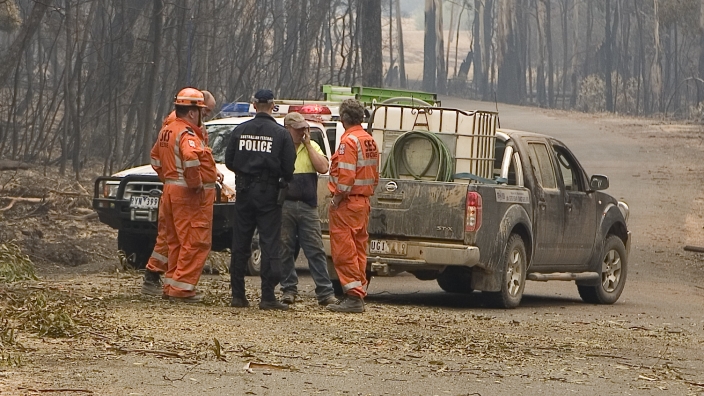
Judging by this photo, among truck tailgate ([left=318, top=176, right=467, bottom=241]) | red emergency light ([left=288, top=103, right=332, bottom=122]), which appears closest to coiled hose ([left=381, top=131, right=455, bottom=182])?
truck tailgate ([left=318, top=176, right=467, bottom=241])

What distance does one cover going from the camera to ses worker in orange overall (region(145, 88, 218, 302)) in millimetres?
11539

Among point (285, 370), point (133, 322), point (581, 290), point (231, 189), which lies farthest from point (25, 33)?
point (285, 370)

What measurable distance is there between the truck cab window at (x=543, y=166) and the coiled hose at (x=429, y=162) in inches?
38.4

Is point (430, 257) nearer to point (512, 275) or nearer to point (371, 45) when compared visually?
point (512, 275)

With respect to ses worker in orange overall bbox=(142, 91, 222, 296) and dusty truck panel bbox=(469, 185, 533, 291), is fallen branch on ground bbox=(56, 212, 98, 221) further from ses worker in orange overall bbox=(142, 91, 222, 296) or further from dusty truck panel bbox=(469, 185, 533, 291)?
dusty truck panel bbox=(469, 185, 533, 291)

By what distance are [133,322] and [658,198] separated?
19421 mm

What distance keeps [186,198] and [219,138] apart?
162 inches

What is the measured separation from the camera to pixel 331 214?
11898 mm

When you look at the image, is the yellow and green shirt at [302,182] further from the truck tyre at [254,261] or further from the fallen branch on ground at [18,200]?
the fallen branch on ground at [18,200]

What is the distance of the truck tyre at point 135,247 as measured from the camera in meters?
15.6

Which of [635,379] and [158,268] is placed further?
[158,268]

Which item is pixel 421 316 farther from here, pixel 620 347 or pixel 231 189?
pixel 231 189

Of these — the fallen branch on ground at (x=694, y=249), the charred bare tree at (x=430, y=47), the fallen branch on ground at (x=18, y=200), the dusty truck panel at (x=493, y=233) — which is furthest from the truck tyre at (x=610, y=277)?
the charred bare tree at (x=430, y=47)

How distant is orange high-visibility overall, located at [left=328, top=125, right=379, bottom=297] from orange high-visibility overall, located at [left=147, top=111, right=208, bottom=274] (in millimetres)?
1233
